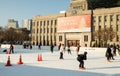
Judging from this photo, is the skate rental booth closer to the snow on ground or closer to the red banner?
the red banner

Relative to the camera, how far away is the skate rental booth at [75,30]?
79.4 m

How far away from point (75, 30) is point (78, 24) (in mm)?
2460

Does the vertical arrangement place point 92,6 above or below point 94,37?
above

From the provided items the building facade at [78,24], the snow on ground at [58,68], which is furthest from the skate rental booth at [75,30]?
the snow on ground at [58,68]

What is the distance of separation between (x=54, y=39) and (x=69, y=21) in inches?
455

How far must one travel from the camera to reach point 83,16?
8088 cm

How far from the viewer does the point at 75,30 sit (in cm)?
8250

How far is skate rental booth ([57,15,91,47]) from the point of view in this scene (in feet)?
260

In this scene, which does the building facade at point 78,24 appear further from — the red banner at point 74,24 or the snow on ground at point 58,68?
the snow on ground at point 58,68

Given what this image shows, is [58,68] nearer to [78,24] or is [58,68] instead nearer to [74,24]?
[78,24]

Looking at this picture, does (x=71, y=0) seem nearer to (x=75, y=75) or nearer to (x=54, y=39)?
(x=54, y=39)

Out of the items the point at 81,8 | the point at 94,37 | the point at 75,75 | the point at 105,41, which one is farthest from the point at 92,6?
the point at 75,75

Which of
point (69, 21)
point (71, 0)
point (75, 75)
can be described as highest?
point (71, 0)

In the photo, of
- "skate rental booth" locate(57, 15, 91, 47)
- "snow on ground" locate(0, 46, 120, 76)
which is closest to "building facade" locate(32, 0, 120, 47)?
"skate rental booth" locate(57, 15, 91, 47)
